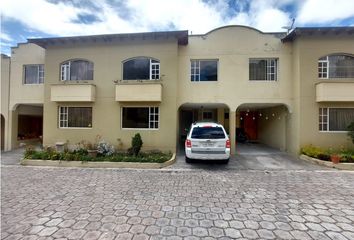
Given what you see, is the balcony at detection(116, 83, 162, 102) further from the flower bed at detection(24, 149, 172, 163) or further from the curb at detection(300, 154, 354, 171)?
the curb at detection(300, 154, 354, 171)

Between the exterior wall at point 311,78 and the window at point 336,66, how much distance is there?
0.31 meters

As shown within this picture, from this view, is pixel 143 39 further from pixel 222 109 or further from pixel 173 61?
pixel 222 109

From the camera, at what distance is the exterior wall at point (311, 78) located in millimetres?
10367

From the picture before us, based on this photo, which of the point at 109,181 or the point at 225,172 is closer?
the point at 109,181

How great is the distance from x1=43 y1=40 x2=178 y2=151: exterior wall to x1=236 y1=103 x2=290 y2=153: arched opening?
4.63 metres

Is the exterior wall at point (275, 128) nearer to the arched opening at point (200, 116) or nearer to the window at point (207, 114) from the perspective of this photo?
the arched opening at point (200, 116)

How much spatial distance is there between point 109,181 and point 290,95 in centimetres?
1023

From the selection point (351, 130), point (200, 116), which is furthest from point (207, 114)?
point (351, 130)

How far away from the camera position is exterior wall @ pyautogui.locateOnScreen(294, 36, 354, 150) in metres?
10.4

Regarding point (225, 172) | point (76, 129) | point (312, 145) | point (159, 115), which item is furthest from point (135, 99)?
point (312, 145)

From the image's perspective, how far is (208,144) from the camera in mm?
7953

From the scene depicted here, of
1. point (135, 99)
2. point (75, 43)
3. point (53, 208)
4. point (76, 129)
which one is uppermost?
point (75, 43)

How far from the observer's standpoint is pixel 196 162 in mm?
9211

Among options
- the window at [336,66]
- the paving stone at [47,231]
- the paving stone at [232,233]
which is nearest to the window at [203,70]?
the window at [336,66]
